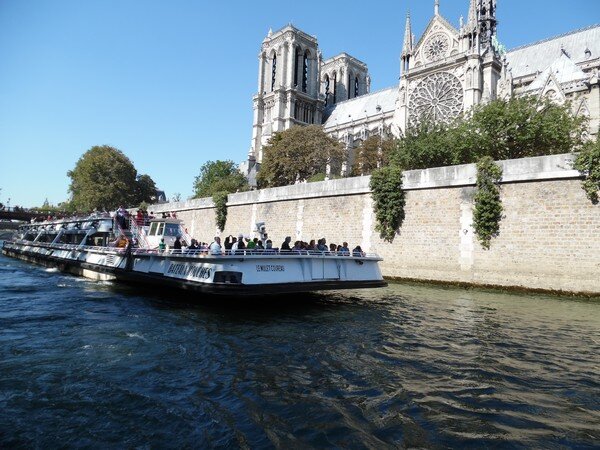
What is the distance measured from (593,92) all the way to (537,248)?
26.1 metres

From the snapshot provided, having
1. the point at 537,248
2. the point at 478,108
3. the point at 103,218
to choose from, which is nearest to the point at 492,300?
the point at 537,248

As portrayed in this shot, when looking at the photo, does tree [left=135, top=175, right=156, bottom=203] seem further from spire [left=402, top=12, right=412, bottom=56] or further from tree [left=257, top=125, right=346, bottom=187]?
spire [left=402, top=12, right=412, bottom=56]

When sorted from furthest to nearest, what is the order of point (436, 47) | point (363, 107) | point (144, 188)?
1. point (363, 107)
2. point (144, 188)
3. point (436, 47)

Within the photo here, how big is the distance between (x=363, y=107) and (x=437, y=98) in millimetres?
25807

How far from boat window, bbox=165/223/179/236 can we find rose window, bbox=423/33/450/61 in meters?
46.5

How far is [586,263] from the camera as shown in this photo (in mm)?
15734

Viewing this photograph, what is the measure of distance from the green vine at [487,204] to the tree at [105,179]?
198 ft

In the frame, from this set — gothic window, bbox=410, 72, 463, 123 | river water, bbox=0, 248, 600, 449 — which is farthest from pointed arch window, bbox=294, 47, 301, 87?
river water, bbox=0, 248, 600, 449

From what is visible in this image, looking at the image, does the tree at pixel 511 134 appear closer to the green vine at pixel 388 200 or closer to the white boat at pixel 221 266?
the green vine at pixel 388 200

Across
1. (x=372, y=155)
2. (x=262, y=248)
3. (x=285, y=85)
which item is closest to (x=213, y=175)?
(x=285, y=85)

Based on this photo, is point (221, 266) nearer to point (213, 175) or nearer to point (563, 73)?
point (563, 73)

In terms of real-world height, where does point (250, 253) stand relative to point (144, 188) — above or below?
below

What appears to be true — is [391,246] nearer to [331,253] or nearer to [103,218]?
[331,253]

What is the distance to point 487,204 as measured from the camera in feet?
61.4
